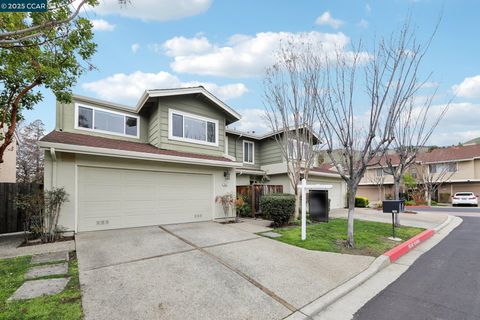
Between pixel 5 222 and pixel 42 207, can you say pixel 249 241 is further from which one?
pixel 5 222

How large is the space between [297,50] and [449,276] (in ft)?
29.6

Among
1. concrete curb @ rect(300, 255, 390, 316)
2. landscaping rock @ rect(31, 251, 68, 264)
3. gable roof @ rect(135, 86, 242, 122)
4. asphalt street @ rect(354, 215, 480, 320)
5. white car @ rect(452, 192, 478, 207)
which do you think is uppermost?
gable roof @ rect(135, 86, 242, 122)

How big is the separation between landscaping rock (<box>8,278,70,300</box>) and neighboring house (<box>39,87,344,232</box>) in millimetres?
3955

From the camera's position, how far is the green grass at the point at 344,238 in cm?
690

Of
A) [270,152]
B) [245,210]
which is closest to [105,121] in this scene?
[245,210]

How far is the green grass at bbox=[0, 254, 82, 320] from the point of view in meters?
3.27

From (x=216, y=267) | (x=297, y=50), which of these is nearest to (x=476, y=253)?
(x=216, y=267)

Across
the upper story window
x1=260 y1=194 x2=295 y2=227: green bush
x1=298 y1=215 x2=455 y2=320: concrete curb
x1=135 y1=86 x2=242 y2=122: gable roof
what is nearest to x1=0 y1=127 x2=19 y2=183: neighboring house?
x1=135 y1=86 x2=242 y2=122: gable roof

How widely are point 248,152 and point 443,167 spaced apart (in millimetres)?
27450

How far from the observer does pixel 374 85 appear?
23.6ft

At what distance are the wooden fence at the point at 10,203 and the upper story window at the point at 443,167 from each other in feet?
123

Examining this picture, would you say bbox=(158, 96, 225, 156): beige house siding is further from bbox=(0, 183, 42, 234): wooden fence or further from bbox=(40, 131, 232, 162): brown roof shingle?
bbox=(0, 183, 42, 234): wooden fence

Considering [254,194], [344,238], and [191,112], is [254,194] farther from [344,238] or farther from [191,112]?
[344,238]

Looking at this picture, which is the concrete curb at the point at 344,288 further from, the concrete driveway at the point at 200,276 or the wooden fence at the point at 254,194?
the wooden fence at the point at 254,194
